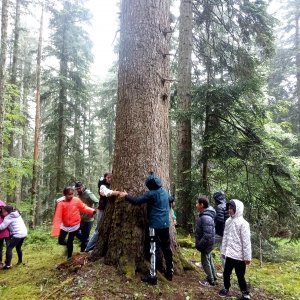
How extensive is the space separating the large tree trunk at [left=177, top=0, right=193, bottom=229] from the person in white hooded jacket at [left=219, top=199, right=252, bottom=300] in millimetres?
4818

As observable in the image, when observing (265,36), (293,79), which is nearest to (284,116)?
(293,79)

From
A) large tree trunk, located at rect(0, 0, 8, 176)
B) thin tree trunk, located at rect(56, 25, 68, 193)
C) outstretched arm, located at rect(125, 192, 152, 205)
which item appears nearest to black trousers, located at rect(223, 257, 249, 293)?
outstretched arm, located at rect(125, 192, 152, 205)

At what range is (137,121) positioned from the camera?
5.62 m

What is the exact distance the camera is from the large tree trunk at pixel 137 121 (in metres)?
5.32

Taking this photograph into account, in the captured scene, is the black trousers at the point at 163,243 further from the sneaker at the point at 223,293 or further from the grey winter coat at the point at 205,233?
the sneaker at the point at 223,293

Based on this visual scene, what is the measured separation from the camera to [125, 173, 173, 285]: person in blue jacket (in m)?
5.11

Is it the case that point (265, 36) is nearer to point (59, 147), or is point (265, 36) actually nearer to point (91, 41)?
point (59, 147)

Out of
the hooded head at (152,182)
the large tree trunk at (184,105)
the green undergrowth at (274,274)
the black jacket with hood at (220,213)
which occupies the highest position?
the large tree trunk at (184,105)

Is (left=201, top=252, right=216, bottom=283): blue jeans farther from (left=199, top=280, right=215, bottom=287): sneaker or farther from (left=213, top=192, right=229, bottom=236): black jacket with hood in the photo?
(left=213, top=192, right=229, bottom=236): black jacket with hood

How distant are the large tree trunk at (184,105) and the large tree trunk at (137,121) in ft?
15.0

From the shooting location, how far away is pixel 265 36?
10.1 meters

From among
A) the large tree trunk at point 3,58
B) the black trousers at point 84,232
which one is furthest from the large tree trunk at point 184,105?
the large tree trunk at point 3,58

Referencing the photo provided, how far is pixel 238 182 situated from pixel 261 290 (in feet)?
14.8

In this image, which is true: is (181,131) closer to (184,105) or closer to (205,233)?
(184,105)
